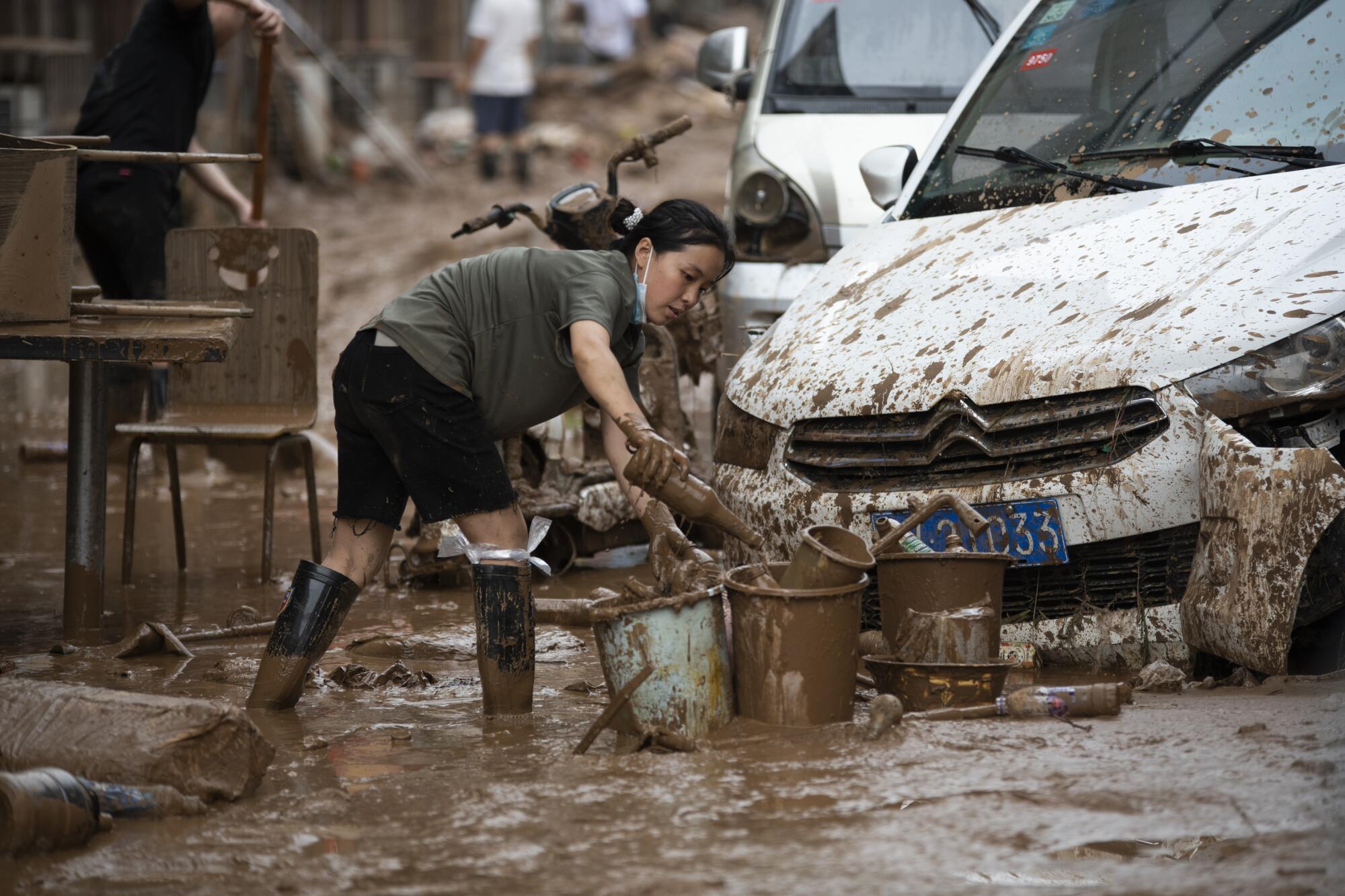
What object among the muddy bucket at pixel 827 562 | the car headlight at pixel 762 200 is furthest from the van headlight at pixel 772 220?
the muddy bucket at pixel 827 562

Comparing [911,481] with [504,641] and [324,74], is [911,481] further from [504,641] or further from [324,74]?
[324,74]

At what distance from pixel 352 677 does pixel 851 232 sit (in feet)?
11.1

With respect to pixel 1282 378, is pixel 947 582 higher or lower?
lower

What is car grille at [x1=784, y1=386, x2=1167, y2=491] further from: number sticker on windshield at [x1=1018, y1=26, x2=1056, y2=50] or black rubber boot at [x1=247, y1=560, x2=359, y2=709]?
number sticker on windshield at [x1=1018, y1=26, x2=1056, y2=50]

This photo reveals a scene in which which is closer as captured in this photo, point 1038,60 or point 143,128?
point 1038,60

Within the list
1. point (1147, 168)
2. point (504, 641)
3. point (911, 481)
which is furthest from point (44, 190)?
point (1147, 168)

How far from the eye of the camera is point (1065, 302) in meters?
4.30

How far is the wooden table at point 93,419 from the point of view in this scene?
4457mm

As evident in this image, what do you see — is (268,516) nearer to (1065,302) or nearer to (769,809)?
(1065,302)

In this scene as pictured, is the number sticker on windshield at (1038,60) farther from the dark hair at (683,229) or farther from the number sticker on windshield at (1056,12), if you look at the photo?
the dark hair at (683,229)

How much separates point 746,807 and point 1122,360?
1.65 meters

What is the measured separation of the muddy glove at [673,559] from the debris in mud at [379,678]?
1.05 m

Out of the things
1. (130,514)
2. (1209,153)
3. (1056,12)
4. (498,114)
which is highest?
(498,114)

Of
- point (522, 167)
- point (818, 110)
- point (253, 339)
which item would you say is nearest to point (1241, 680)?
point (818, 110)
